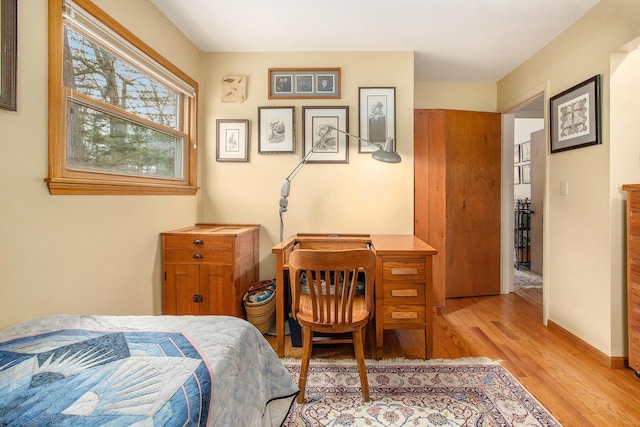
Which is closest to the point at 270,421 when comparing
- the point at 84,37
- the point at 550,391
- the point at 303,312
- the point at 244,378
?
the point at 244,378

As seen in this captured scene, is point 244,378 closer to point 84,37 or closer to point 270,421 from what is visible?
point 270,421

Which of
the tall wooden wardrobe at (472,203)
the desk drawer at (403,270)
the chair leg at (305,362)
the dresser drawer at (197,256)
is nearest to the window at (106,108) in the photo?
the dresser drawer at (197,256)

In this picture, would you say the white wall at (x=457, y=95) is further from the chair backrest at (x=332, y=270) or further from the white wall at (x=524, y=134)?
the chair backrest at (x=332, y=270)

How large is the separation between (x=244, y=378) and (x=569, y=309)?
254 centimetres

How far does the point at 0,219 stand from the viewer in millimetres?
1187

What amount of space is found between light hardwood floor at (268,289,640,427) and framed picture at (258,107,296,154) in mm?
1645

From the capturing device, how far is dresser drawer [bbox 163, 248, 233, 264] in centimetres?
215

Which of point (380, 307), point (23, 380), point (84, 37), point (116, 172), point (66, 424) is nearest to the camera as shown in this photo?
point (66, 424)

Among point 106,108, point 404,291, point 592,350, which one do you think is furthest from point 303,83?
point 592,350

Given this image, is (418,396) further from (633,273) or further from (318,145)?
(318,145)

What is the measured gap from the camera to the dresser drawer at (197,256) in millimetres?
2148

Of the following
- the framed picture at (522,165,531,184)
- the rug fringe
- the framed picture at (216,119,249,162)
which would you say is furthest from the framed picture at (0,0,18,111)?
the framed picture at (522,165,531,184)

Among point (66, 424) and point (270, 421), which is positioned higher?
point (66, 424)

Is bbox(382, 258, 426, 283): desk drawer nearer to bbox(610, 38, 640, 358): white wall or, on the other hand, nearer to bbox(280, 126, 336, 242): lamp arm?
bbox(280, 126, 336, 242): lamp arm
